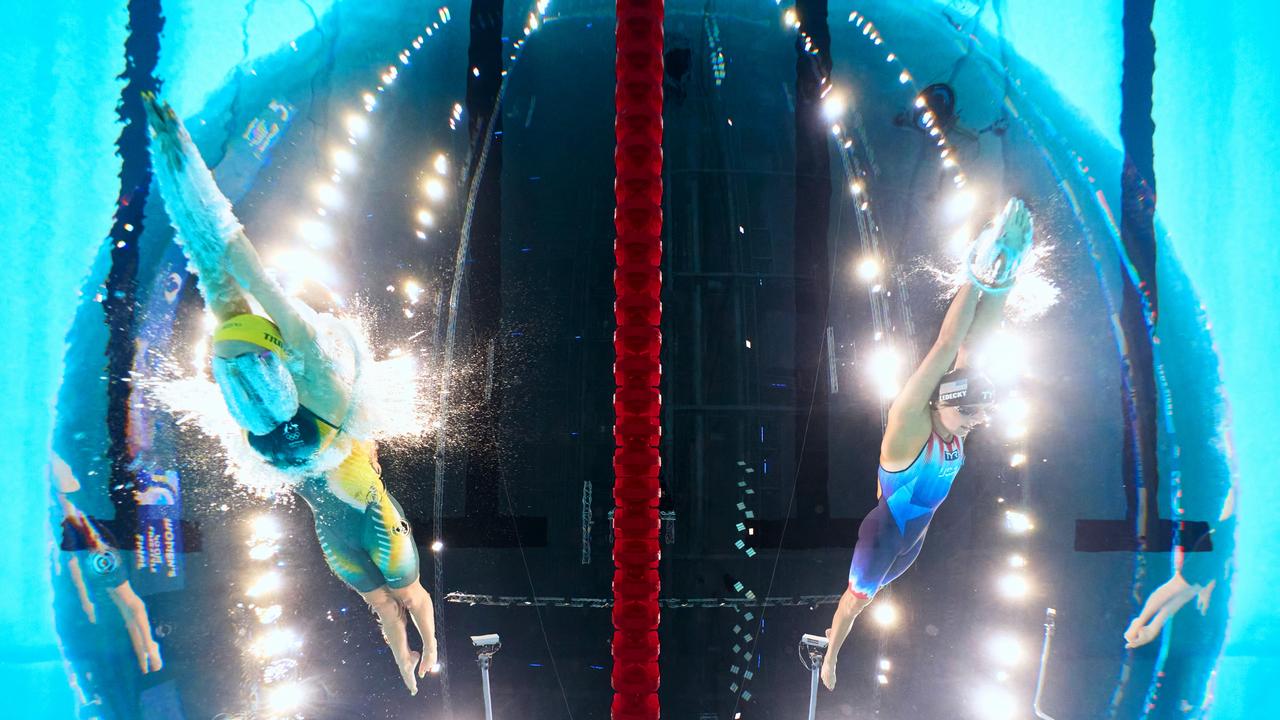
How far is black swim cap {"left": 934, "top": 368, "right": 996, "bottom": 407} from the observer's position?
1.38m

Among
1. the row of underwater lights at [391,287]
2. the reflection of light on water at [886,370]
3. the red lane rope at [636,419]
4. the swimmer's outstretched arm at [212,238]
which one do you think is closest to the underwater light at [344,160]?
the row of underwater lights at [391,287]

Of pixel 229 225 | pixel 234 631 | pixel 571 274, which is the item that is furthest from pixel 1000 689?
pixel 229 225

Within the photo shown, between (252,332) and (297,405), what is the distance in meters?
0.22

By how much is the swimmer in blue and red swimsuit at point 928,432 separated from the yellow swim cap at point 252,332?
1651 mm

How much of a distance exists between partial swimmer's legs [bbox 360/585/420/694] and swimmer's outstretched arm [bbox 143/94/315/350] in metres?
0.70

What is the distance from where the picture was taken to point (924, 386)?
137cm

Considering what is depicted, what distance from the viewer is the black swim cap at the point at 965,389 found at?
1.38 metres

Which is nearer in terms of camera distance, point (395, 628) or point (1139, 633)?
point (395, 628)

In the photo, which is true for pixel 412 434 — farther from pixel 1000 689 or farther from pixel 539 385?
pixel 1000 689

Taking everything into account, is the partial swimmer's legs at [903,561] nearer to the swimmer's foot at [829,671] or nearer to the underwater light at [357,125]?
the swimmer's foot at [829,671]

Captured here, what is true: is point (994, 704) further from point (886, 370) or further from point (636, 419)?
point (636, 419)

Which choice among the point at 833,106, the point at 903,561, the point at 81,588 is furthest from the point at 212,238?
the point at 903,561

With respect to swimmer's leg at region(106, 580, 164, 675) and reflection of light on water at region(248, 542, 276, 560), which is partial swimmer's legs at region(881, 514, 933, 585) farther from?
swimmer's leg at region(106, 580, 164, 675)

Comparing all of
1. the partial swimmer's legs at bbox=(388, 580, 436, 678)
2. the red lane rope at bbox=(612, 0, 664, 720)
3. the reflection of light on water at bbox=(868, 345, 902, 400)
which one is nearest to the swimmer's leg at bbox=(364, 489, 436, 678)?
the partial swimmer's legs at bbox=(388, 580, 436, 678)
